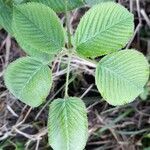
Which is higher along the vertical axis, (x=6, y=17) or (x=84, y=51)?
(x=6, y=17)

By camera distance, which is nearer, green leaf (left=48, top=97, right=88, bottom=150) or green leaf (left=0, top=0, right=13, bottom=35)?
green leaf (left=48, top=97, right=88, bottom=150)

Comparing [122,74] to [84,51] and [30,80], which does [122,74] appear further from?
[30,80]

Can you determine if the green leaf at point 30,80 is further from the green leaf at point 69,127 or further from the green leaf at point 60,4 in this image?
the green leaf at point 60,4

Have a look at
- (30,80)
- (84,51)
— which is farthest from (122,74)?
(30,80)

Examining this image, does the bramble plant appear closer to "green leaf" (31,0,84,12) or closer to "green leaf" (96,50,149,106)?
"green leaf" (96,50,149,106)

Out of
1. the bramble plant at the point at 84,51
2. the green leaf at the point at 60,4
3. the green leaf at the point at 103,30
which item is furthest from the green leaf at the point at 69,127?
the green leaf at the point at 60,4

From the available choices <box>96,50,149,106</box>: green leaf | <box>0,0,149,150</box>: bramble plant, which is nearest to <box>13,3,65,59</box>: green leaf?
<box>0,0,149,150</box>: bramble plant

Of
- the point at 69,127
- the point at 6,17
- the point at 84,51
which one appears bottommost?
the point at 69,127
